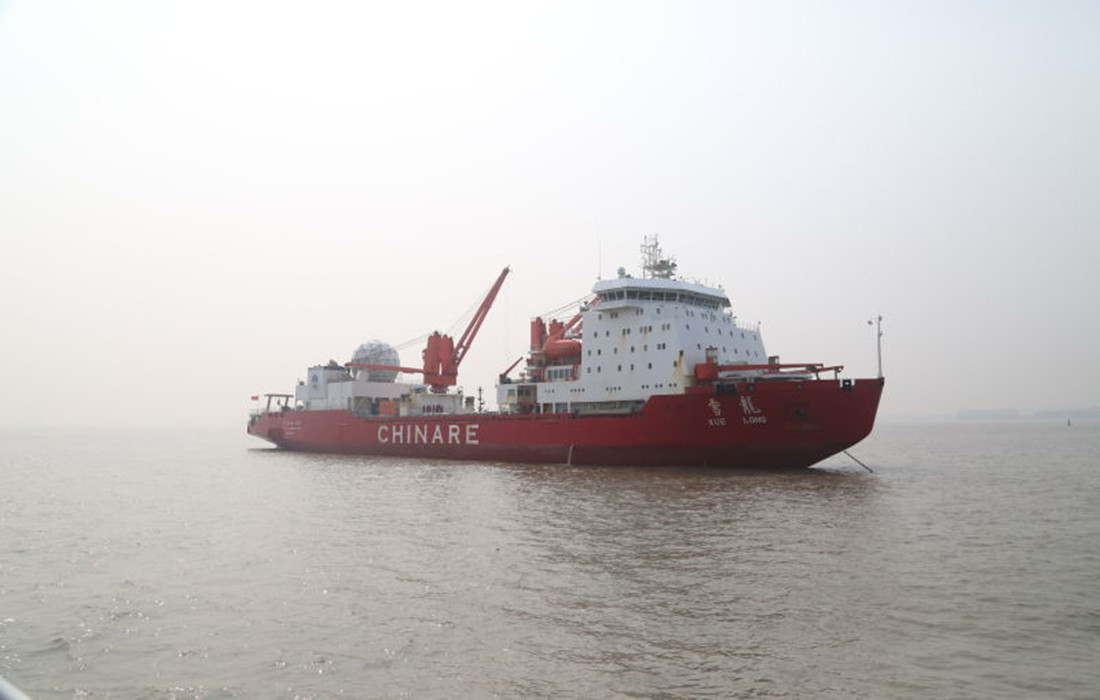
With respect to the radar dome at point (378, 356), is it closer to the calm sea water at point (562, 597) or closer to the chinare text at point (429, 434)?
the chinare text at point (429, 434)

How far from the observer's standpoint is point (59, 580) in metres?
11.6

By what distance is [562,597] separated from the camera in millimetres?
10281

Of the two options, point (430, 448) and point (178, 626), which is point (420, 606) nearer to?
point (178, 626)

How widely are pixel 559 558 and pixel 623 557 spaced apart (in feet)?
3.68

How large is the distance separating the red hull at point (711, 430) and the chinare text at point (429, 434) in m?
0.81

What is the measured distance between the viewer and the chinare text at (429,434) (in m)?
34.4

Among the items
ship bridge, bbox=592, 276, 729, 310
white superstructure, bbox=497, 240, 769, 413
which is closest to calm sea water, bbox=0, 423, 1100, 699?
white superstructure, bbox=497, 240, 769, 413

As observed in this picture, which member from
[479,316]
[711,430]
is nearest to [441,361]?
[479,316]

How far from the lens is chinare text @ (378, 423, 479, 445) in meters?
34.4

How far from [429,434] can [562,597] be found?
2681cm

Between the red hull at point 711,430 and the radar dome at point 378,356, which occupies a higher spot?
the radar dome at point 378,356

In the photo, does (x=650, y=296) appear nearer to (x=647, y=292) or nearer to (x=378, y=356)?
(x=647, y=292)

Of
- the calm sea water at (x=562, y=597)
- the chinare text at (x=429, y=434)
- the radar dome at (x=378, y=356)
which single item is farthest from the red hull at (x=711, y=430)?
the radar dome at (x=378, y=356)

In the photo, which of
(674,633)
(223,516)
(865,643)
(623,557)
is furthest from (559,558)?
(223,516)
